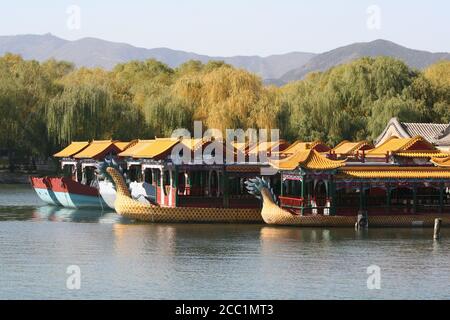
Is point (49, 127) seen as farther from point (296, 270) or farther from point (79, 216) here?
point (296, 270)

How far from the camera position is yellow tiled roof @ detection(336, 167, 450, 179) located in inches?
1526

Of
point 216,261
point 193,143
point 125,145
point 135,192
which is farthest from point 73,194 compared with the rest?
point 216,261

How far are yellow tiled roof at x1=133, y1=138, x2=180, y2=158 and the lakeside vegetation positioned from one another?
17244mm

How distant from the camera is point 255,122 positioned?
63.6 meters

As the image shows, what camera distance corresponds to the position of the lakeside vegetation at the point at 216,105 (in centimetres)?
6506

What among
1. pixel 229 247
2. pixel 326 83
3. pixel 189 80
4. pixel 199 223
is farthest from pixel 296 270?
pixel 326 83

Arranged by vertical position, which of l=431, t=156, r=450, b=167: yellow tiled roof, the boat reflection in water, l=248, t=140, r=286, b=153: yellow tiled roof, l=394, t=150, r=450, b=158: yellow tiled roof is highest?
l=248, t=140, r=286, b=153: yellow tiled roof

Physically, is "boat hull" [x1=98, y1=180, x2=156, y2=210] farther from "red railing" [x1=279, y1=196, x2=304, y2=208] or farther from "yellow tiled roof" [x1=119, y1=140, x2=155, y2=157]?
"red railing" [x1=279, y1=196, x2=304, y2=208]

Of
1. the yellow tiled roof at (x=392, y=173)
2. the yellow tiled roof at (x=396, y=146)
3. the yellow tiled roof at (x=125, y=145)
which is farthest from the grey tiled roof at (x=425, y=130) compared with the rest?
the yellow tiled roof at (x=392, y=173)

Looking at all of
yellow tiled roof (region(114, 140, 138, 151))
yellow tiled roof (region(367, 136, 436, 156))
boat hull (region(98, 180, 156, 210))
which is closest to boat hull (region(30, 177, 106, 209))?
boat hull (region(98, 180, 156, 210))

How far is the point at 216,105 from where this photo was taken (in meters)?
64.1

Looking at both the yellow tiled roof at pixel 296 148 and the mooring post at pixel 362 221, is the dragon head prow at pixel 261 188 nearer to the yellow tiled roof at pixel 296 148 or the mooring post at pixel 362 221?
the mooring post at pixel 362 221

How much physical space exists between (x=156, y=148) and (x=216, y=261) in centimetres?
1437
